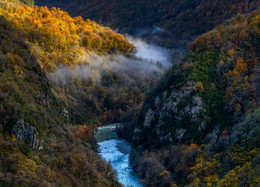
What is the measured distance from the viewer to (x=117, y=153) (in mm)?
82938

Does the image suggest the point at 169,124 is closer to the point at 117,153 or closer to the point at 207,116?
the point at 207,116

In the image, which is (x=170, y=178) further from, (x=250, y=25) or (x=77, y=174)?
(x=250, y=25)

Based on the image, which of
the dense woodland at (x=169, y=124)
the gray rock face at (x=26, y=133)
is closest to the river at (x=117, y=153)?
the dense woodland at (x=169, y=124)

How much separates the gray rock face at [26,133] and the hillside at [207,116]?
2606cm

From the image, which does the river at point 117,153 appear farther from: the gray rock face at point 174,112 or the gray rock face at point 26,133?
the gray rock face at point 26,133

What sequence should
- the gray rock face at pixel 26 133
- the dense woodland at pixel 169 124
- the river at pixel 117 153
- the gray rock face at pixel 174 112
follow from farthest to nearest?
the river at pixel 117 153 → the gray rock face at pixel 174 112 → the dense woodland at pixel 169 124 → the gray rock face at pixel 26 133

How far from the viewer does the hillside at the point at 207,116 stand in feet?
148

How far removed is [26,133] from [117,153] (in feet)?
177

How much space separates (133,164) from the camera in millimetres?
66812

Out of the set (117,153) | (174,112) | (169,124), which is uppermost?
(174,112)

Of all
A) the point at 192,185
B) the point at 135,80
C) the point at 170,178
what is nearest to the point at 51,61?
the point at 135,80

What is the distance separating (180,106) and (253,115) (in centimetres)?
1864

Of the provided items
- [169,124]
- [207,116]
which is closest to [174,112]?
[169,124]

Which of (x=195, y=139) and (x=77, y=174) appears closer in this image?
(x=77, y=174)
